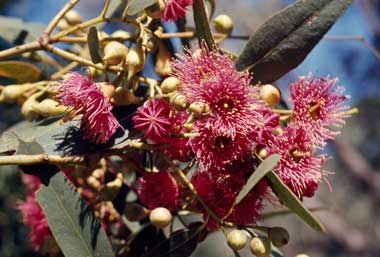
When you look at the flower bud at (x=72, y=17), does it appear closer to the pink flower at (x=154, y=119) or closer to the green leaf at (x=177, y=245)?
the pink flower at (x=154, y=119)

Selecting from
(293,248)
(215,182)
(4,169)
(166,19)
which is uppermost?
(166,19)

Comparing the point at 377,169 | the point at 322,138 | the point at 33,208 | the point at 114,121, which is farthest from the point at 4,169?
the point at 377,169

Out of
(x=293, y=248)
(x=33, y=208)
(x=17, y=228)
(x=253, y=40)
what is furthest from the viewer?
(x=293, y=248)

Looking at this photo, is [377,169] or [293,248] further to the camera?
[293,248]

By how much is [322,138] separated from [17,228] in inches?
56.2

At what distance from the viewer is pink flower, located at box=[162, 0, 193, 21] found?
3.73 ft

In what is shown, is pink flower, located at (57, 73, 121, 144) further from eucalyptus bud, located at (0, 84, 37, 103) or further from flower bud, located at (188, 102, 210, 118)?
eucalyptus bud, located at (0, 84, 37, 103)

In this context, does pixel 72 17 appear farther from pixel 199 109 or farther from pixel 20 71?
pixel 199 109

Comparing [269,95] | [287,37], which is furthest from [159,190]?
[287,37]

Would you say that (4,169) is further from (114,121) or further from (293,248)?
(293,248)

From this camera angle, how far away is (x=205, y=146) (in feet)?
3.39

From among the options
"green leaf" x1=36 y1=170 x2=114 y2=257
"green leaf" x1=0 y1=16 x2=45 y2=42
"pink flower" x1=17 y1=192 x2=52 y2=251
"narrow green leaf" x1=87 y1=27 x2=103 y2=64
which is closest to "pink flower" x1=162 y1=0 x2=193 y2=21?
"narrow green leaf" x1=87 y1=27 x2=103 y2=64

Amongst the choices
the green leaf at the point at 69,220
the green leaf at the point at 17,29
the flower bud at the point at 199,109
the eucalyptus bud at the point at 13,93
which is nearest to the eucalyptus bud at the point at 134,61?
the flower bud at the point at 199,109

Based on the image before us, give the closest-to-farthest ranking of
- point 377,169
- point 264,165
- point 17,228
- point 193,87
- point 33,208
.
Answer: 1. point 264,165
2. point 193,87
3. point 33,208
4. point 17,228
5. point 377,169
